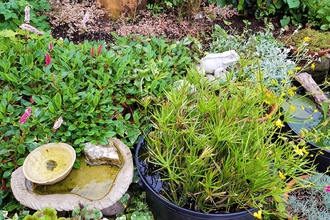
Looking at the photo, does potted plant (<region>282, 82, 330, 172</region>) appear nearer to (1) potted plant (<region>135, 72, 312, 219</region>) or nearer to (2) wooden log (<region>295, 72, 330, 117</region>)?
(2) wooden log (<region>295, 72, 330, 117</region>)

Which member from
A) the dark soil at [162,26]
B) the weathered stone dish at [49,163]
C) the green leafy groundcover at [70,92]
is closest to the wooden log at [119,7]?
the dark soil at [162,26]

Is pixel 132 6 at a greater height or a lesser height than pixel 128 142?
greater

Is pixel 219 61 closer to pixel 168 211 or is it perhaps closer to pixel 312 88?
pixel 312 88

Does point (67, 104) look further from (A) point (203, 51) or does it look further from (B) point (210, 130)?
(A) point (203, 51)

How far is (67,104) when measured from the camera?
2.52 metres

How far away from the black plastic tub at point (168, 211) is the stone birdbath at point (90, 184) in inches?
5.7

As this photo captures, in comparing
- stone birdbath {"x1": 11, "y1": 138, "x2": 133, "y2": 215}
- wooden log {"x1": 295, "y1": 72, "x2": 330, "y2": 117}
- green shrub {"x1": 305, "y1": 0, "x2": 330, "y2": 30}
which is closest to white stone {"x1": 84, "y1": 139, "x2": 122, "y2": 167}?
stone birdbath {"x1": 11, "y1": 138, "x2": 133, "y2": 215}

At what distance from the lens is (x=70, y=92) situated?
8.39 feet

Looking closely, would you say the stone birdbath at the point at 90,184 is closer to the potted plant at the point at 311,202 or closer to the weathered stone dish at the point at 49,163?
the weathered stone dish at the point at 49,163

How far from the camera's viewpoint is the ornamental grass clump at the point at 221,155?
76.7 inches

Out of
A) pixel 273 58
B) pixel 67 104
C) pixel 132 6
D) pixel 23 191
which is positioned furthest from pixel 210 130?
pixel 132 6

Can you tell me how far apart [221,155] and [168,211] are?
0.48 meters

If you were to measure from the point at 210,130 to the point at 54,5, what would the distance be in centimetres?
255

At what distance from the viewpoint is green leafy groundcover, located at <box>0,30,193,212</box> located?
243 centimetres
